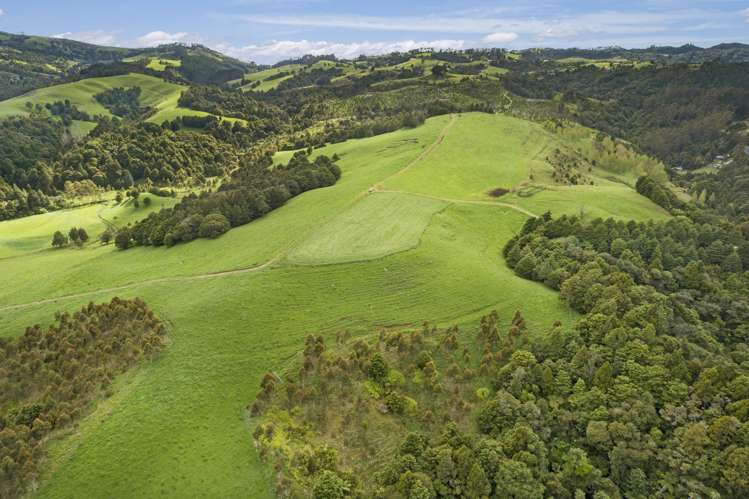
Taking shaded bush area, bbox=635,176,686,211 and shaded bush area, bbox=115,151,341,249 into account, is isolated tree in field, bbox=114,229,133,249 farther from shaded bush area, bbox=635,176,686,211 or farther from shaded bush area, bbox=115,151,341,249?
shaded bush area, bbox=635,176,686,211

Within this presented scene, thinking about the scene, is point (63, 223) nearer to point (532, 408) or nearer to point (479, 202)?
point (479, 202)

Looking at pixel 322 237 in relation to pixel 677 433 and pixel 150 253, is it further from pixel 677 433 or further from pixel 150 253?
pixel 677 433

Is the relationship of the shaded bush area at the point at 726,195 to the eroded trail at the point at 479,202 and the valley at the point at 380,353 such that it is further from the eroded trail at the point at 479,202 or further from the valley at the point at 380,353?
the eroded trail at the point at 479,202

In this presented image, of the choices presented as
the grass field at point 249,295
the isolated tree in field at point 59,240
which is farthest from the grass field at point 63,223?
the grass field at point 249,295

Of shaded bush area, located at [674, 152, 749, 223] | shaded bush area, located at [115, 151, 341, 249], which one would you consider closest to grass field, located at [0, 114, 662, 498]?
shaded bush area, located at [115, 151, 341, 249]

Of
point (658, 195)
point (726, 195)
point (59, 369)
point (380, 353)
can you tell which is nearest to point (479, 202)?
point (658, 195)

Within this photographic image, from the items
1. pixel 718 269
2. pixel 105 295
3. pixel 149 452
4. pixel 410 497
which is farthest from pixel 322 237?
pixel 718 269
